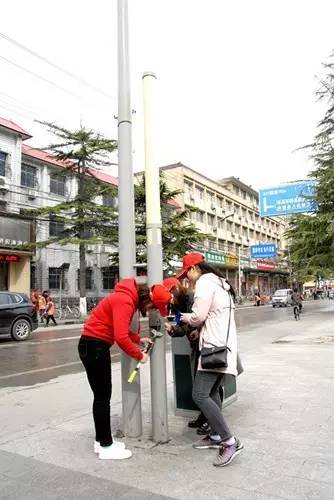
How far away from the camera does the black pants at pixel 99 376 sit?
3.98 meters

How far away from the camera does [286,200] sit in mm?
21625

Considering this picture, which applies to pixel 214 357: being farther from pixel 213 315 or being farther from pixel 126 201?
pixel 126 201

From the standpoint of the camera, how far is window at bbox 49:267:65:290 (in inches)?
1204

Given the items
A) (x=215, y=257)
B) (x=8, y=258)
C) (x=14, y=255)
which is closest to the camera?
(x=8, y=258)

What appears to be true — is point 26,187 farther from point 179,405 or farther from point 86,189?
point 179,405

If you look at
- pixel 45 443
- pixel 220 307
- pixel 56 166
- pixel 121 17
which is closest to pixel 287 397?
pixel 220 307

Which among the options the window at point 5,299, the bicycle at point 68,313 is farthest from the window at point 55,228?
the window at point 5,299

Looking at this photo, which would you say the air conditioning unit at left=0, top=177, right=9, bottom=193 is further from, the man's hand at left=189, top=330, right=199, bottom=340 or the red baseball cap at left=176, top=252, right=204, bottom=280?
the red baseball cap at left=176, top=252, right=204, bottom=280

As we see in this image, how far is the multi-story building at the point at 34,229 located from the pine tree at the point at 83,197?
51.2 inches

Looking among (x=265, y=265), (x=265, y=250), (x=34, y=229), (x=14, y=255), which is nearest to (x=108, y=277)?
(x=34, y=229)

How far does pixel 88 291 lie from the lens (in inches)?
1330

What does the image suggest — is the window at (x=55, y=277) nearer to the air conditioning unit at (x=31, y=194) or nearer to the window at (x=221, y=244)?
the air conditioning unit at (x=31, y=194)

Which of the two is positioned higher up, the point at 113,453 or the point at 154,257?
the point at 154,257

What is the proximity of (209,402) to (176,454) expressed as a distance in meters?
0.56
